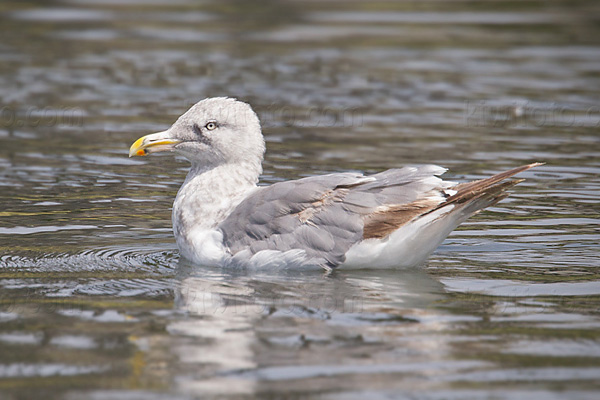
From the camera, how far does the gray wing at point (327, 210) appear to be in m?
7.59

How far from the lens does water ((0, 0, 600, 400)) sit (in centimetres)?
559

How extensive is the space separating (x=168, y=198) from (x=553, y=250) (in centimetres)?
395

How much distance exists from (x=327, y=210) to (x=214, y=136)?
129cm

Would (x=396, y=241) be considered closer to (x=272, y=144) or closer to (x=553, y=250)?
(x=553, y=250)

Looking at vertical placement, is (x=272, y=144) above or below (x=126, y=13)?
below

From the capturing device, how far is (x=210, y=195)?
8.29 metres

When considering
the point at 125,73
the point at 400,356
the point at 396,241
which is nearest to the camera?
the point at 400,356

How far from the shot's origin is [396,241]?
7.62 m

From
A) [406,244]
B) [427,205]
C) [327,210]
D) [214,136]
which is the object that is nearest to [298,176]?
[214,136]

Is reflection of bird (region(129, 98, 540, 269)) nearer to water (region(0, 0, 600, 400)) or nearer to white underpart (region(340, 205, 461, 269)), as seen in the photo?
white underpart (region(340, 205, 461, 269))

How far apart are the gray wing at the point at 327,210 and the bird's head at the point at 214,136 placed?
0.69 m

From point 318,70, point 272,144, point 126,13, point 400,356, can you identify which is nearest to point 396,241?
point 400,356

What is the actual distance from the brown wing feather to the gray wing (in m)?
0.01

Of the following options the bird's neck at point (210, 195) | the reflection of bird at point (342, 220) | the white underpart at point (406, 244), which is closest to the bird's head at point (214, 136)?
the bird's neck at point (210, 195)
